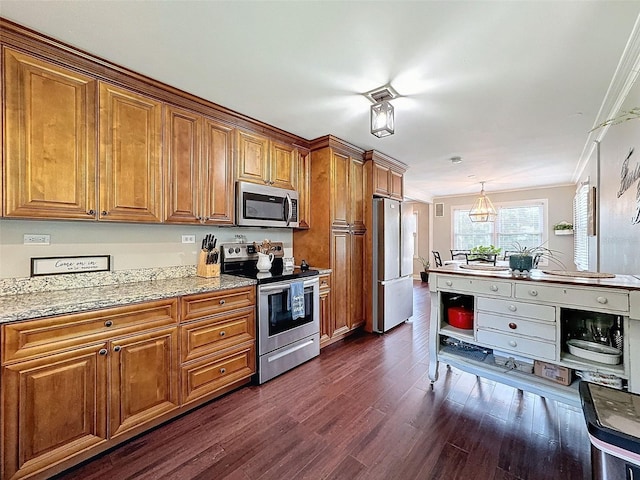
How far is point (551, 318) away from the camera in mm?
1891

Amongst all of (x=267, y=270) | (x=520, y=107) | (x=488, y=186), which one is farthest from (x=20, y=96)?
(x=488, y=186)

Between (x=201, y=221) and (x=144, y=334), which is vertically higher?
(x=201, y=221)

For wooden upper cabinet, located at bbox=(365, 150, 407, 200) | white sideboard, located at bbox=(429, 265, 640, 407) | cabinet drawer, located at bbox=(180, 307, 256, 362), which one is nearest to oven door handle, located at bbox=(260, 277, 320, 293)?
cabinet drawer, located at bbox=(180, 307, 256, 362)

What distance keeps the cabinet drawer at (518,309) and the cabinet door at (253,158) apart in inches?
92.0

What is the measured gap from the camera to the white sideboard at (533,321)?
5.42 ft

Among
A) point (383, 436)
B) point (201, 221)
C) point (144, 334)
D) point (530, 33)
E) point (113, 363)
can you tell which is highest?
point (530, 33)

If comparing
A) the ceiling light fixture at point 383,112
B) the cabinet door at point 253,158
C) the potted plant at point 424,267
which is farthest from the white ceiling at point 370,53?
the potted plant at point 424,267

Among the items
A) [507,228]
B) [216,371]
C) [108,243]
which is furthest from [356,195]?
[507,228]

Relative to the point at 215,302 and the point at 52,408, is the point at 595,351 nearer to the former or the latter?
the point at 215,302

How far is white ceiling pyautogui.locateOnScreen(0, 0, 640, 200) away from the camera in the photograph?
4.85 feet

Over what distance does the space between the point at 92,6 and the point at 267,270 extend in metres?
2.25

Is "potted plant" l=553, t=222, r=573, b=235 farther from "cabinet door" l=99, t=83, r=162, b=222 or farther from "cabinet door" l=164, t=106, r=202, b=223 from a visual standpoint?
"cabinet door" l=99, t=83, r=162, b=222

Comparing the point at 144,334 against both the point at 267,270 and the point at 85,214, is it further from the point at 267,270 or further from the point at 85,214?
the point at 267,270

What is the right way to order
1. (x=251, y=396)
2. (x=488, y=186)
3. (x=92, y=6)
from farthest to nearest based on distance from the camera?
(x=488, y=186) < (x=251, y=396) < (x=92, y=6)
